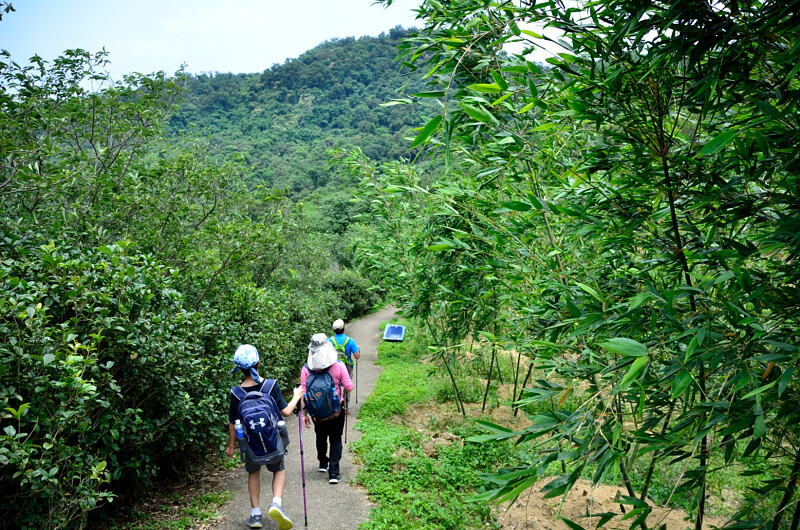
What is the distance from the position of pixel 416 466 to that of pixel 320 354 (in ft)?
6.80

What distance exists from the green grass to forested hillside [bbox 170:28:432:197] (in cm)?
3959

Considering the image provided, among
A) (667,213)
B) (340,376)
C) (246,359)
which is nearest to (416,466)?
(340,376)

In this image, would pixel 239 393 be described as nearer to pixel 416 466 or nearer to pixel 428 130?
pixel 416 466

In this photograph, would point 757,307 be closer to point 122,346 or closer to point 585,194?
point 585,194

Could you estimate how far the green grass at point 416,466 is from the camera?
494 centimetres

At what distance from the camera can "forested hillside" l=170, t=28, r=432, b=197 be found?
5516 centimetres

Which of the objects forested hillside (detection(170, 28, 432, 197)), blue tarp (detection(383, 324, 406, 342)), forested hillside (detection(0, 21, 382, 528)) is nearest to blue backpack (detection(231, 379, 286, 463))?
forested hillside (detection(0, 21, 382, 528))

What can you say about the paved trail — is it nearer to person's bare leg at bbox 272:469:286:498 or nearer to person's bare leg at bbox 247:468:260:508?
person's bare leg at bbox 247:468:260:508

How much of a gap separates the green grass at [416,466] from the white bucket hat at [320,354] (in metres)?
1.53

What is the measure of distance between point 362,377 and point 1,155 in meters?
9.39

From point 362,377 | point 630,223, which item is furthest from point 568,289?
point 362,377

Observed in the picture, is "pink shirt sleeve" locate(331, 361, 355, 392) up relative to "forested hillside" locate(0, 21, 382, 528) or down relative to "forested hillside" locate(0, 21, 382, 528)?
down

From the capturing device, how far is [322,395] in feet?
17.4

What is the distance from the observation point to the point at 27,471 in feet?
9.34
